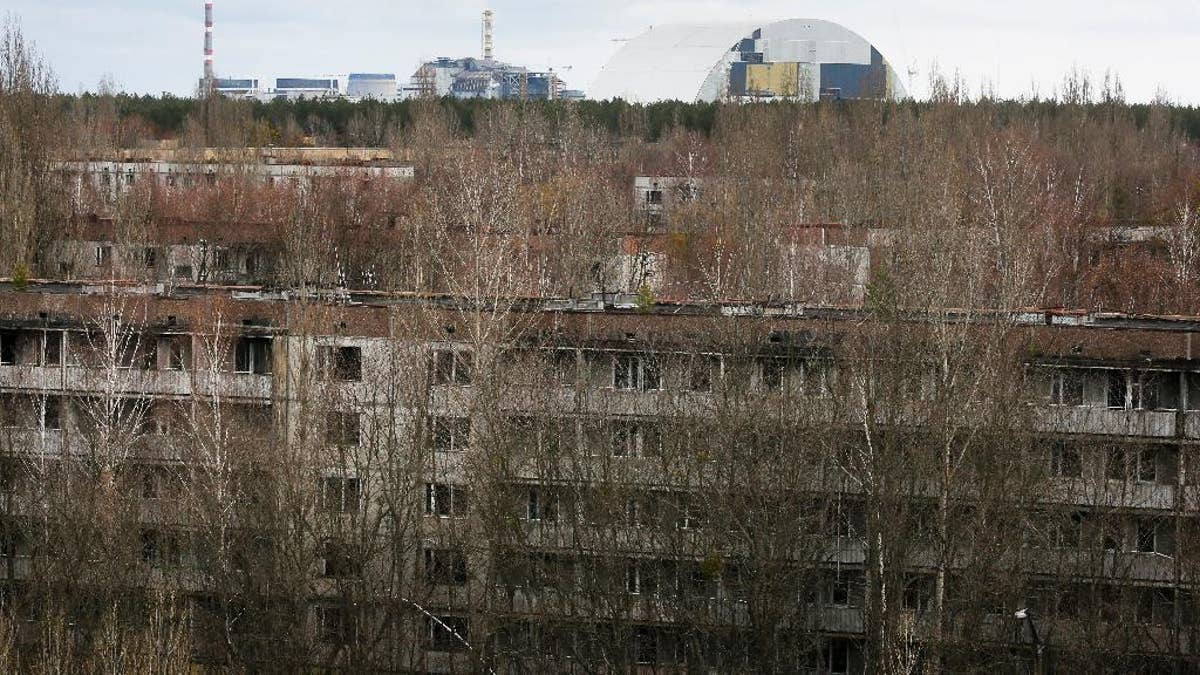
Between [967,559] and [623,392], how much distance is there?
9.28 ft

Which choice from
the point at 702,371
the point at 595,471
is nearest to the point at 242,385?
the point at 595,471

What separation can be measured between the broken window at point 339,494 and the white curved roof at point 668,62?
148ft

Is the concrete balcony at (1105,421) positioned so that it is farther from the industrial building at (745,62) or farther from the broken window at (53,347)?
the industrial building at (745,62)

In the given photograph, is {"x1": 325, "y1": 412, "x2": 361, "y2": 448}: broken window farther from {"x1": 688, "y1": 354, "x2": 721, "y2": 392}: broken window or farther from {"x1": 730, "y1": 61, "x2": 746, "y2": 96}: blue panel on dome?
{"x1": 730, "y1": 61, "x2": 746, "y2": 96}: blue panel on dome

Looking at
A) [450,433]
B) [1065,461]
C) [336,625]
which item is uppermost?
[450,433]

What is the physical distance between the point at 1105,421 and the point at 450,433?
4.92 m

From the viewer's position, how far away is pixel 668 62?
61.6 m

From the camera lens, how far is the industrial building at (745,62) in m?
54.7

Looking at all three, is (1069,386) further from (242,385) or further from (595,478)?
(242,385)

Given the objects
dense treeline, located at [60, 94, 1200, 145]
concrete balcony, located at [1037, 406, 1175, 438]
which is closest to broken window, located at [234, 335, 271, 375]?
concrete balcony, located at [1037, 406, 1175, 438]

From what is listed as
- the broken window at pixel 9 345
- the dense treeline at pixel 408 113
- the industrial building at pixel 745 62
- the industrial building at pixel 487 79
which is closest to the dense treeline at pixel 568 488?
the broken window at pixel 9 345

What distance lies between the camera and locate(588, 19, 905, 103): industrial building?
54.7m

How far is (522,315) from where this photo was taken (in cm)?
1280

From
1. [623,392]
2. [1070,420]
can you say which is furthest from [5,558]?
[1070,420]
